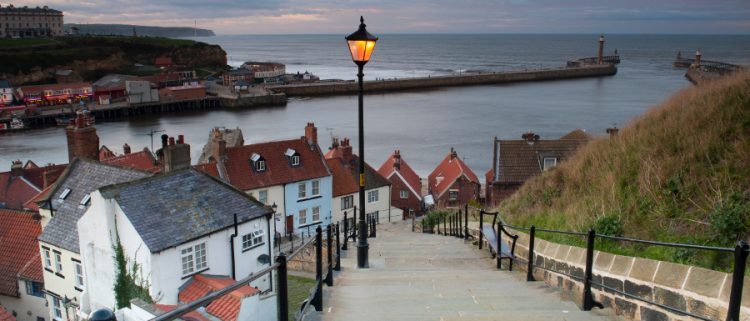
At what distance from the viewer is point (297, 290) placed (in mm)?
19141

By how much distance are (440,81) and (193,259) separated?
371ft

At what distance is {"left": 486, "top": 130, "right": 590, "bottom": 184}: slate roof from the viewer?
30.0 m

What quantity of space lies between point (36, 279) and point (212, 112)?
3057 inches

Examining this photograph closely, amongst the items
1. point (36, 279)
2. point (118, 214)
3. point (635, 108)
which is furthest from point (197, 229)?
point (635, 108)

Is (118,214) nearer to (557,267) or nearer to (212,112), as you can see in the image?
(557,267)

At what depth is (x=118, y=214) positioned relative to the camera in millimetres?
16891

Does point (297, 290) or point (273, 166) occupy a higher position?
point (273, 166)

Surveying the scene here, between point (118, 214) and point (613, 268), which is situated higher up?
point (613, 268)

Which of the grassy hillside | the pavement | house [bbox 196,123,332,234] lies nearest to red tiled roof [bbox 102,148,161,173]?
house [bbox 196,123,332,234]

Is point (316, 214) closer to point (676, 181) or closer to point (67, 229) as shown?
point (67, 229)

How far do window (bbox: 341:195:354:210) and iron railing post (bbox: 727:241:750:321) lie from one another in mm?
30413

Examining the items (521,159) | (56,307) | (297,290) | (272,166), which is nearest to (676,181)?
(297,290)

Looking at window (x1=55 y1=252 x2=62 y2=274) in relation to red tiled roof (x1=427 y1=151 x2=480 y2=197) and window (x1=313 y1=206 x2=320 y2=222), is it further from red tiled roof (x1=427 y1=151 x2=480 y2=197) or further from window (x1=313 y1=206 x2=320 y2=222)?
red tiled roof (x1=427 y1=151 x2=480 y2=197)

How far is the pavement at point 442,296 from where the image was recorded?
20.6 ft
